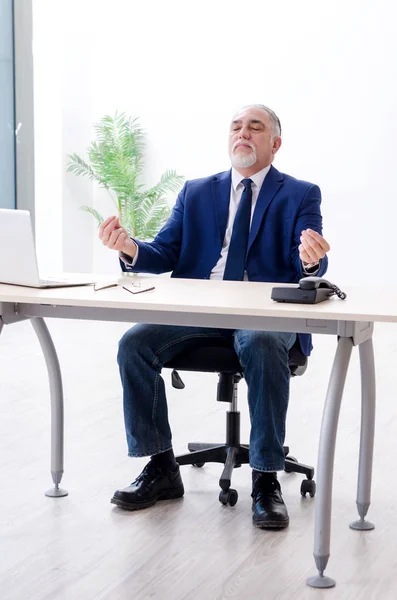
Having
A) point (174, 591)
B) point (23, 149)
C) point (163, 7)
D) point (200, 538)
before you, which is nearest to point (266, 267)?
point (200, 538)

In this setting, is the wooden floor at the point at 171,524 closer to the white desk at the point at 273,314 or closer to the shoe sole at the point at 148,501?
the shoe sole at the point at 148,501

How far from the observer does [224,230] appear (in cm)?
322

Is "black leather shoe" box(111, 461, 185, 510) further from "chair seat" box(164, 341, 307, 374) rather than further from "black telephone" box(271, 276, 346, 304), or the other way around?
"black telephone" box(271, 276, 346, 304)

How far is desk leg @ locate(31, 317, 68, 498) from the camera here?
3.02m

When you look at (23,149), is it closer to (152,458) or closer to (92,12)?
(92,12)

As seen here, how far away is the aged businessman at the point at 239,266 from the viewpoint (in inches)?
110

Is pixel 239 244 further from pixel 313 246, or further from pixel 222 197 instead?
pixel 313 246

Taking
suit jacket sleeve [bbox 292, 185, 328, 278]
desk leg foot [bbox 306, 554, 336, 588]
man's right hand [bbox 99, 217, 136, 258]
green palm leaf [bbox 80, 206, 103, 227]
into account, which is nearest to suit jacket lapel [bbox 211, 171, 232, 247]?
suit jacket sleeve [bbox 292, 185, 328, 278]

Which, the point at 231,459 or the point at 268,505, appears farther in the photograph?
the point at 231,459

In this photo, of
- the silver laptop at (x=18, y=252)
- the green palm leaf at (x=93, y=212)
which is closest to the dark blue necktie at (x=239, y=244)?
the silver laptop at (x=18, y=252)

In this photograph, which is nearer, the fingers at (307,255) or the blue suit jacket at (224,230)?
the fingers at (307,255)

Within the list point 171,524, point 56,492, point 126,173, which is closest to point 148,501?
point 171,524

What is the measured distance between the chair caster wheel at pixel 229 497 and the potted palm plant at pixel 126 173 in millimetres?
4632

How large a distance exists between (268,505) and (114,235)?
Answer: 944 millimetres
